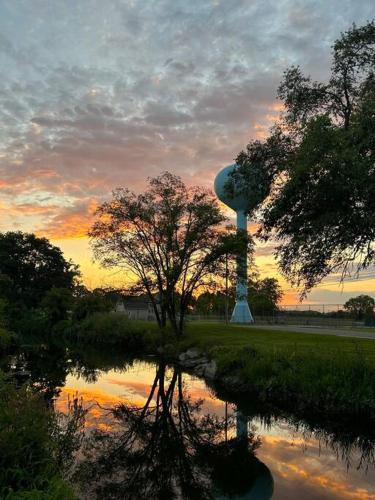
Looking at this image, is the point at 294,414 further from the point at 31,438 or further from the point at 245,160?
the point at 31,438

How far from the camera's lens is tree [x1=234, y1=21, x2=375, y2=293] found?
13.8 metres

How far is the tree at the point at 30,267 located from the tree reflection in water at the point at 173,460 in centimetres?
6495

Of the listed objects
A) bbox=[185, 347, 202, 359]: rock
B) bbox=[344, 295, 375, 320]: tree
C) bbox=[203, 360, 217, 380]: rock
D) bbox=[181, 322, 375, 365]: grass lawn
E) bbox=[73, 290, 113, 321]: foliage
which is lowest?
bbox=[203, 360, 217, 380]: rock

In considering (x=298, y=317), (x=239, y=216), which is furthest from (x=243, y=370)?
(x=298, y=317)

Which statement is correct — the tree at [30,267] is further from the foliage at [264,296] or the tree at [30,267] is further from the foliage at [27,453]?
the foliage at [27,453]

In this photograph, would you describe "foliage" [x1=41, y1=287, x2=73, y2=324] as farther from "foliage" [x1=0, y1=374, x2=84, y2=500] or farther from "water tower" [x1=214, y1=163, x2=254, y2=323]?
"foliage" [x1=0, y1=374, x2=84, y2=500]

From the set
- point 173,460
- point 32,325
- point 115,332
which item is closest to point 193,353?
point 115,332

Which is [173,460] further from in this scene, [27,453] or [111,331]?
[111,331]

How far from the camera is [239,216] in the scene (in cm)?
6425

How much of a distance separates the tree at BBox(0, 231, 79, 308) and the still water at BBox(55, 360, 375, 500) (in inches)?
2428

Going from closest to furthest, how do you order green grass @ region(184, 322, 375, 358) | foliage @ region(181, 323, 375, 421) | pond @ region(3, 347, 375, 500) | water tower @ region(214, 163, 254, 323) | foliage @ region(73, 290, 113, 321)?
pond @ region(3, 347, 375, 500) < foliage @ region(181, 323, 375, 421) < green grass @ region(184, 322, 375, 358) < water tower @ region(214, 163, 254, 323) < foliage @ region(73, 290, 113, 321)

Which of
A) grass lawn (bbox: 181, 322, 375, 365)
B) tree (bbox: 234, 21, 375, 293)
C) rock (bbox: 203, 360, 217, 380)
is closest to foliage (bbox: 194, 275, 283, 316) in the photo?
grass lawn (bbox: 181, 322, 375, 365)

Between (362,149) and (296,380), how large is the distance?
29.1ft

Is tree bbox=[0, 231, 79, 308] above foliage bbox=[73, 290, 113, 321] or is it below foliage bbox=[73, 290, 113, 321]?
above
